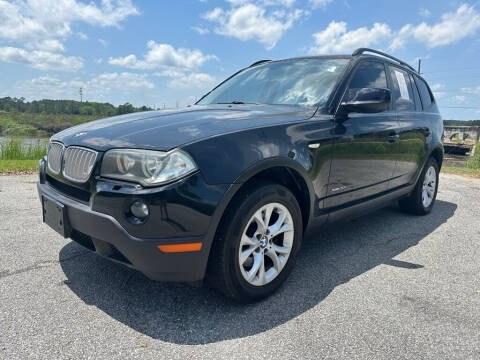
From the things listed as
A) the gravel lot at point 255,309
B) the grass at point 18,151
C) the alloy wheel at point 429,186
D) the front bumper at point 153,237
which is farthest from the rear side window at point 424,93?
the grass at point 18,151

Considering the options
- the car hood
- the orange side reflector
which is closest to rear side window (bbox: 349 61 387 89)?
the car hood

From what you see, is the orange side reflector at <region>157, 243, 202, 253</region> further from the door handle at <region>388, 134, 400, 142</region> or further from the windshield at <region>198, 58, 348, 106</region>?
the door handle at <region>388, 134, 400, 142</region>

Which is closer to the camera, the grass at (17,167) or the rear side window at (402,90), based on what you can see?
the rear side window at (402,90)

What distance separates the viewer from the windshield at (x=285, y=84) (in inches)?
125

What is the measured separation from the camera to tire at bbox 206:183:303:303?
219 cm

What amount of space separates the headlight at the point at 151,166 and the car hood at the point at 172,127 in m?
0.05

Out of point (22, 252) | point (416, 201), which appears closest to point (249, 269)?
point (22, 252)

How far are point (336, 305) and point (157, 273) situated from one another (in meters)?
1.24

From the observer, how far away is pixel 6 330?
2057 millimetres

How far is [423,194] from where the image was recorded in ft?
15.9

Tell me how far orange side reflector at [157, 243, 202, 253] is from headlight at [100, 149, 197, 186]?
1.15 ft

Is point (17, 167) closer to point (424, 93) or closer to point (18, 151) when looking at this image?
point (18, 151)

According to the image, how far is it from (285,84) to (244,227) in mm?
1705

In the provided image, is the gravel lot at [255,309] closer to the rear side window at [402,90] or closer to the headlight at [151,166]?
the headlight at [151,166]
